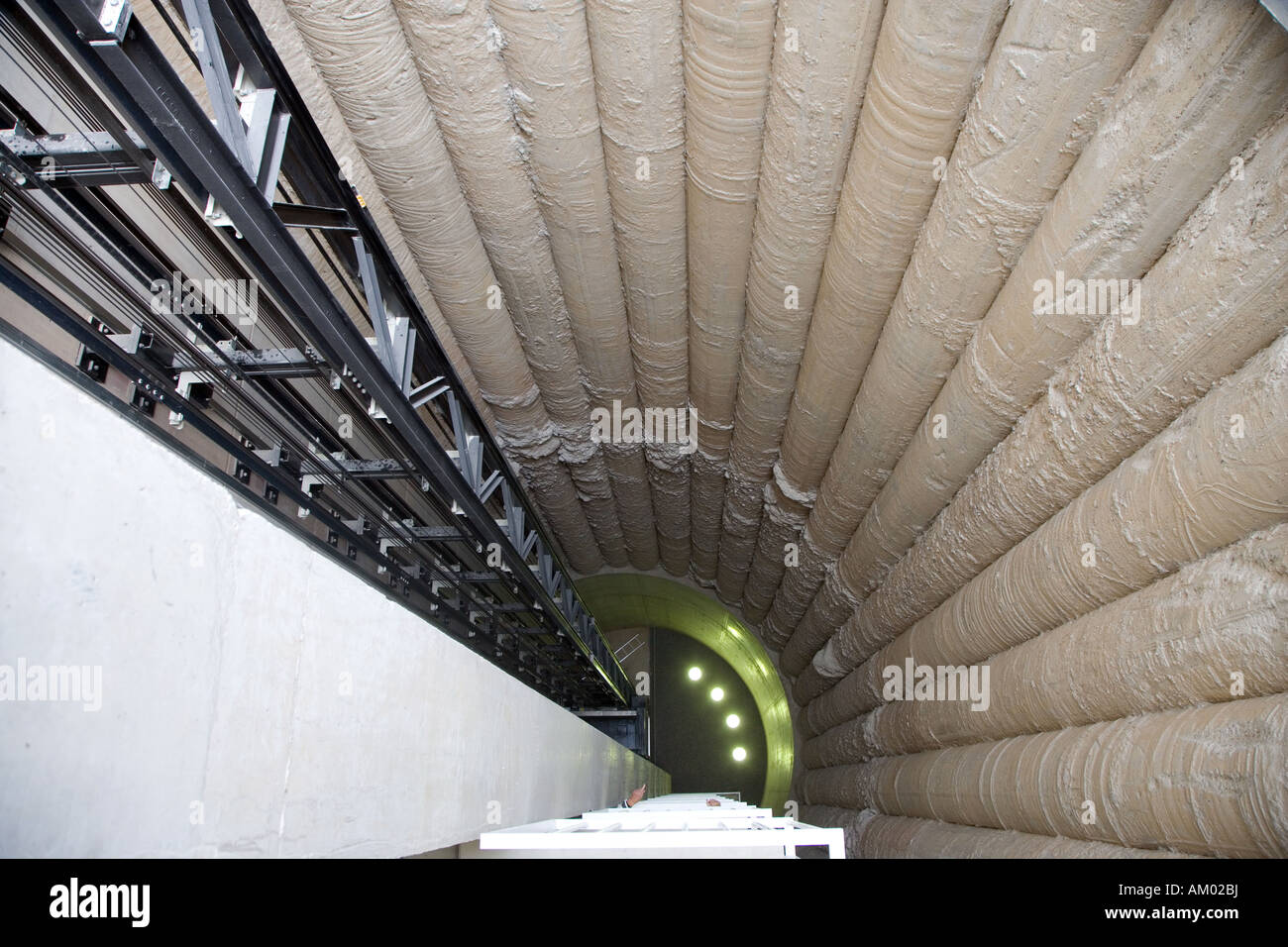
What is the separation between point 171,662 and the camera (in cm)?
122

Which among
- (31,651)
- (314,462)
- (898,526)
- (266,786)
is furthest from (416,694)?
(898,526)

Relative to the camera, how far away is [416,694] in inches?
82.7

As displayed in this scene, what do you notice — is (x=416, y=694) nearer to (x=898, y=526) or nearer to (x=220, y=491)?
(x=220, y=491)
